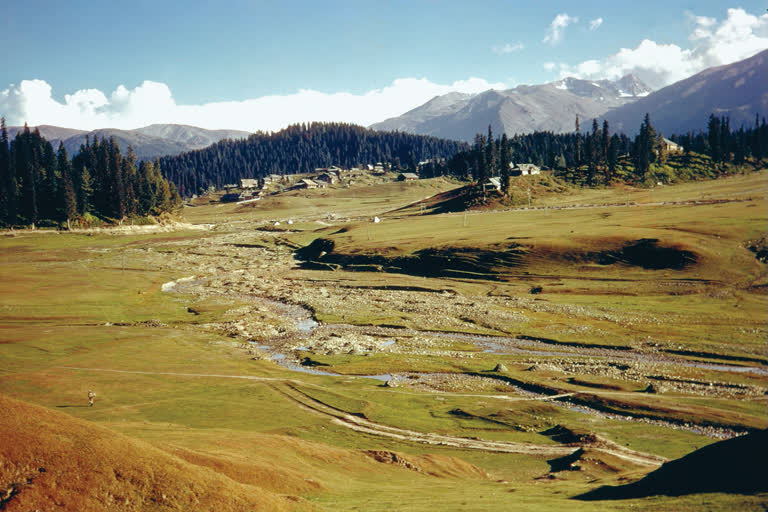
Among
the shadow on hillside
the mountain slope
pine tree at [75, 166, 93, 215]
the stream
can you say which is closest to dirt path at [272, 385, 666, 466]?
the stream

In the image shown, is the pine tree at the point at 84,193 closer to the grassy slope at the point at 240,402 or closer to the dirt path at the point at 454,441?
the grassy slope at the point at 240,402

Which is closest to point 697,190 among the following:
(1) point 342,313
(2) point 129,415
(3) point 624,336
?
(3) point 624,336

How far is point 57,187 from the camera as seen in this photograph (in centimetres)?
17550

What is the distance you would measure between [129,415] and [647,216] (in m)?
122

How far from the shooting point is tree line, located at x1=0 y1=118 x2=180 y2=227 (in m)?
166

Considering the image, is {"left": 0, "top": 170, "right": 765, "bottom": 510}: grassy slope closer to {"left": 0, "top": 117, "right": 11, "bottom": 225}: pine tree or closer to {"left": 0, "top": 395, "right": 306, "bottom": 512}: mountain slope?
{"left": 0, "top": 395, "right": 306, "bottom": 512}: mountain slope

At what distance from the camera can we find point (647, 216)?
12706 cm

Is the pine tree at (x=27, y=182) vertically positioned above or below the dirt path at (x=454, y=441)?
above

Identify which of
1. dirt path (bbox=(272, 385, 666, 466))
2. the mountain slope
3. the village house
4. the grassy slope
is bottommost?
dirt path (bbox=(272, 385, 666, 466))

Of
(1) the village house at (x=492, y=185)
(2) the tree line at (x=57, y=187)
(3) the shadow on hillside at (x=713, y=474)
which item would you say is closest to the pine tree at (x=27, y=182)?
(2) the tree line at (x=57, y=187)

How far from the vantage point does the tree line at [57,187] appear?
16650 cm

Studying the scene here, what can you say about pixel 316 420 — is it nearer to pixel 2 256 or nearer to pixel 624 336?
pixel 624 336

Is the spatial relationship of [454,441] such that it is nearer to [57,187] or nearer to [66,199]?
Answer: [66,199]

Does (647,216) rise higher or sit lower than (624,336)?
higher
